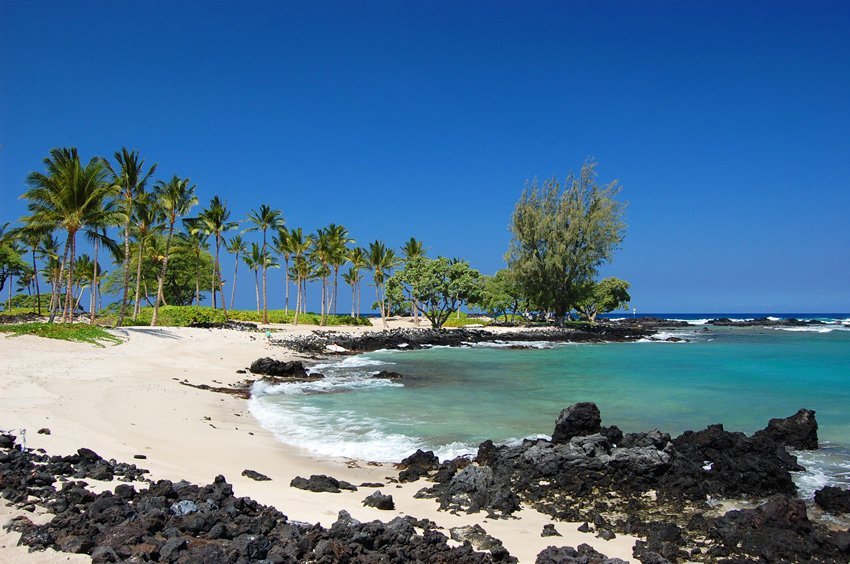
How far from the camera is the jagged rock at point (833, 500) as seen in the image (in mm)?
7238

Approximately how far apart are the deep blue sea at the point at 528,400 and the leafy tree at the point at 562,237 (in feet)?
86.5

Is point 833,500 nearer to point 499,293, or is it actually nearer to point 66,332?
point 66,332

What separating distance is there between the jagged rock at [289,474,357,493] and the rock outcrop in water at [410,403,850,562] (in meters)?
1.19

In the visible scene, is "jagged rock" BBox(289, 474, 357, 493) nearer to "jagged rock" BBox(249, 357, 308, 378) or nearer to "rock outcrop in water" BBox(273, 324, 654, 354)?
"jagged rock" BBox(249, 357, 308, 378)

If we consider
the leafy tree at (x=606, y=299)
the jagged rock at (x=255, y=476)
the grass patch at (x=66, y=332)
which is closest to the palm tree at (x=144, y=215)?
the grass patch at (x=66, y=332)

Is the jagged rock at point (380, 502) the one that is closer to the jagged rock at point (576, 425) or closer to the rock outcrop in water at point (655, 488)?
the rock outcrop in water at point (655, 488)

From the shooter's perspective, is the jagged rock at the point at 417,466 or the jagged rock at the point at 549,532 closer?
the jagged rock at the point at 549,532

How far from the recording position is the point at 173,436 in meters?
10.2

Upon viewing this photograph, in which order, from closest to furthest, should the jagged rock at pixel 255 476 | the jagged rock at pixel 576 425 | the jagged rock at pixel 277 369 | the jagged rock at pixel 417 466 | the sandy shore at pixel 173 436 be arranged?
the sandy shore at pixel 173 436, the jagged rock at pixel 255 476, the jagged rock at pixel 417 466, the jagged rock at pixel 576 425, the jagged rock at pixel 277 369

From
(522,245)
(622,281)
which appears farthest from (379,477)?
(622,281)

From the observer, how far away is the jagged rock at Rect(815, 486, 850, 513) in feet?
23.7

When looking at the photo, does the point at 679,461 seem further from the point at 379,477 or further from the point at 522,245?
the point at 522,245

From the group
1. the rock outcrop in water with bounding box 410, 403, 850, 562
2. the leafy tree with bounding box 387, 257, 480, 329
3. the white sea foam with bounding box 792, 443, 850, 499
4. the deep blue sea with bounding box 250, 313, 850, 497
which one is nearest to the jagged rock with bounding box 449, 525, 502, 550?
the rock outcrop in water with bounding box 410, 403, 850, 562

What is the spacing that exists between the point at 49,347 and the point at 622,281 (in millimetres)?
81669
